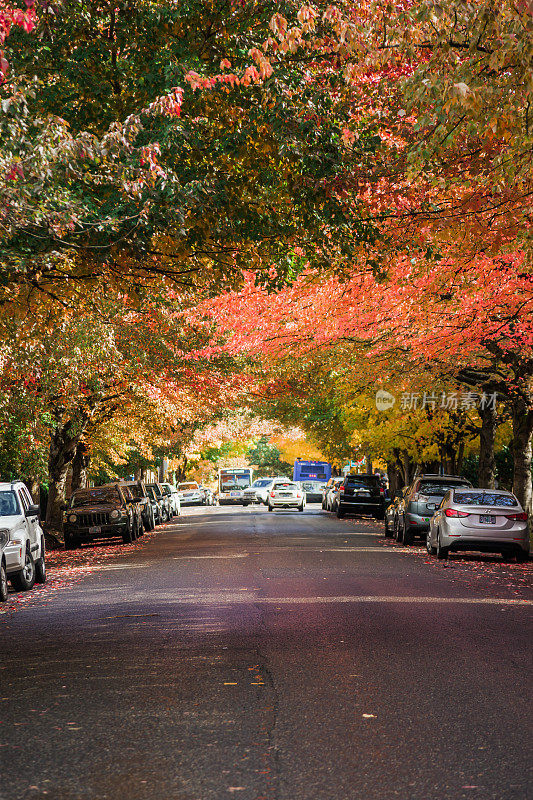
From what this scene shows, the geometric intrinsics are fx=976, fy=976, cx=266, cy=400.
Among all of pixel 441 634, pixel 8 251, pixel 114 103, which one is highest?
pixel 114 103

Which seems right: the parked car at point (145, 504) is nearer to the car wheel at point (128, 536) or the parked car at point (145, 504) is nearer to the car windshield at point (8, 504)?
the car wheel at point (128, 536)

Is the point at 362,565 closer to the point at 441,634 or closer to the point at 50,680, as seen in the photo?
the point at 441,634

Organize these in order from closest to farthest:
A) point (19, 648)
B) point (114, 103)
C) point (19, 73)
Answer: point (19, 648)
point (19, 73)
point (114, 103)

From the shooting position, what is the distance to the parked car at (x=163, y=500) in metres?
44.2

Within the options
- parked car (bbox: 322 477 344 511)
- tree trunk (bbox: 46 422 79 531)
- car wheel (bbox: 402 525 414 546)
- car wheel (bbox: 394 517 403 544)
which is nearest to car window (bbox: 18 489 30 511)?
car wheel (bbox: 402 525 414 546)

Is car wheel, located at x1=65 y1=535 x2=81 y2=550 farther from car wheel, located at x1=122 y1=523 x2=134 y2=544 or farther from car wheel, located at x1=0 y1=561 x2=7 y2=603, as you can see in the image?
car wheel, located at x1=0 y1=561 x2=7 y2=603

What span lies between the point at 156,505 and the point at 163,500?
404cm

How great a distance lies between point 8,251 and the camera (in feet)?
36.3

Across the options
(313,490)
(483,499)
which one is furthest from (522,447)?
(313,490)

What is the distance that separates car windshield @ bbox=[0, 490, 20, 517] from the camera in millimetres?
15845

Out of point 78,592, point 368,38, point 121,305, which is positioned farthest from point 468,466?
point 368,38

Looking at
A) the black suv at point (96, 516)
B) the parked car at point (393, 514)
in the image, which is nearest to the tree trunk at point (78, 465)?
the black suv at point (96, 516)

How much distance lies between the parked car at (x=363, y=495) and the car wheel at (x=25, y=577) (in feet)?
93.1

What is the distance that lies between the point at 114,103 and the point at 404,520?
1671cm
